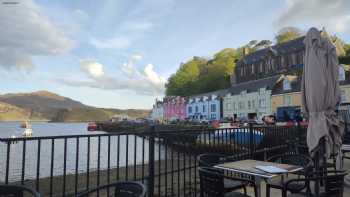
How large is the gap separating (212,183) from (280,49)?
63995 mm

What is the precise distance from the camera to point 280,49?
62531 millimetres

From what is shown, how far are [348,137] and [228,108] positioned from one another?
50.7 metres

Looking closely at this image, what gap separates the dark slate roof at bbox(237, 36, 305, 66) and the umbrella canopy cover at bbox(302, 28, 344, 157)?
170ft

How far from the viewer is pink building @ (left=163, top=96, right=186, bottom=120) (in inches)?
3095

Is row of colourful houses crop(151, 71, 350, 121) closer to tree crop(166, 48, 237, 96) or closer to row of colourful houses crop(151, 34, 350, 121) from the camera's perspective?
row of colourful houses crop(151, 34, 350, 121)

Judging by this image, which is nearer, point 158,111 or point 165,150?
point 165,150

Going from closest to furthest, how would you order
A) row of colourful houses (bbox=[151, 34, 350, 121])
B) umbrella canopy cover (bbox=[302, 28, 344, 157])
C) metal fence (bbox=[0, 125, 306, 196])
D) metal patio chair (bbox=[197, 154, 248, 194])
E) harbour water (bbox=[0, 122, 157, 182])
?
metal fence (bbox=[0, 125, 306, 196])
metal patio chair (bbox=[197, 154, 248, 194])
umbrella canopy cover (bbox=[302, 28, 344, 157])
harbour water (bbox=[0, 122, 157, 182])
row of colourful houses (bbox=[151, 34, 350, 121])

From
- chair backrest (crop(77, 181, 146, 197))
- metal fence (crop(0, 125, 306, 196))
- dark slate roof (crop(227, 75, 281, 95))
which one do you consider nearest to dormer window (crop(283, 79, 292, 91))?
dark slate roof (crop(227, 75, 281, 95))

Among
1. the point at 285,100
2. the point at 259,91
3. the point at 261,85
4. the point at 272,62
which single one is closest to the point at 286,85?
the point at 285,100

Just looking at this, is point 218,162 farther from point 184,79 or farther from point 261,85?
point 184,79

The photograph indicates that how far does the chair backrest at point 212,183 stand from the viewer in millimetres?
3293

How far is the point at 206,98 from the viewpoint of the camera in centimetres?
6569

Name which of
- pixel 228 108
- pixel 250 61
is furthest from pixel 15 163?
pixel 250 61

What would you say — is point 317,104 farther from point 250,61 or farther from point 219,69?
point 219,69
